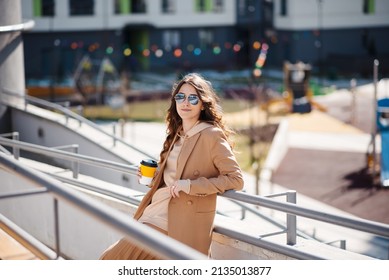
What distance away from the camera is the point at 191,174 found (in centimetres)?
440

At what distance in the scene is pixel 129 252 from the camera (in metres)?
4.40

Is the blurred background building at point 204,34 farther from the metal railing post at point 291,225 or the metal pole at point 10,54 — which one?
the metal railing post at point 291,225

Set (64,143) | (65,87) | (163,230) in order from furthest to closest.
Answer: (65,87) → (64,143) → (163,230)

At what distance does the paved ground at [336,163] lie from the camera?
1452 cm

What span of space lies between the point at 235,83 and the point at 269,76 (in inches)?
Result: 87.0

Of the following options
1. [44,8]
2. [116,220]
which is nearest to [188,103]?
[116,220]

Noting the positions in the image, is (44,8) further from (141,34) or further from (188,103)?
(188,103)

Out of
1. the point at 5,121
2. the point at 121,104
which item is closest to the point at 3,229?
the point at 5,121

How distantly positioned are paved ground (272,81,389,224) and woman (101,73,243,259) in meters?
8.41

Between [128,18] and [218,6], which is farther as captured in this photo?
[218,6]

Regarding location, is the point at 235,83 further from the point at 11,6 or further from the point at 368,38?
the point at 11,6

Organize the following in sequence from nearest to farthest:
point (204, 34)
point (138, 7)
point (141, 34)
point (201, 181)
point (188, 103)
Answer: point (201, 181), point (188, 103), point (138, 7), point (141, 34), point (204, 34)

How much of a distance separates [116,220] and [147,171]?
1410 millimetres

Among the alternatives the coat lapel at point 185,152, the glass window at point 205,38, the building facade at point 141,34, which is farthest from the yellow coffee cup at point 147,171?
the glass window at point 205,38
